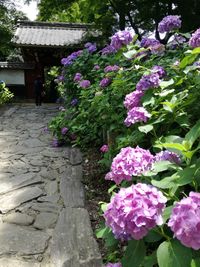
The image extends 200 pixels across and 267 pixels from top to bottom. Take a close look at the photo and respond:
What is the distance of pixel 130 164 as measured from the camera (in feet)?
5.30

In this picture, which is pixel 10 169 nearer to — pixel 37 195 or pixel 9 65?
pixel 37 195

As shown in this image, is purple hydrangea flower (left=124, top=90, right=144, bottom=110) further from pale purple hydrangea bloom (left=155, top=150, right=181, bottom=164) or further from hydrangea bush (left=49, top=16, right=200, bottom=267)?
pale purple hydrangea bloom (left=155, top=150, right=181, bottom=164)

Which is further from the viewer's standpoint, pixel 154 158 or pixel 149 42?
pixel 149 42

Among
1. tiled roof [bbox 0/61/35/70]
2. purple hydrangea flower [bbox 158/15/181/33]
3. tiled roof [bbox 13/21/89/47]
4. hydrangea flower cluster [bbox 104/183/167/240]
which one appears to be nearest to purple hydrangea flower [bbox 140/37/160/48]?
purple hydrangea flower [bbox 158/15/181/33]

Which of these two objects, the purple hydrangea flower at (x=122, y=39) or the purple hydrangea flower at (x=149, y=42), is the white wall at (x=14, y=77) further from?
the purple hydrangea flower at (x=122, y=39)

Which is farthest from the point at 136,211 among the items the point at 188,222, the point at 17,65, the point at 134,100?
the point at 17,65

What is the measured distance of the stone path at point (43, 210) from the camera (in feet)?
9.26

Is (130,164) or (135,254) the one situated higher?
(130,164)

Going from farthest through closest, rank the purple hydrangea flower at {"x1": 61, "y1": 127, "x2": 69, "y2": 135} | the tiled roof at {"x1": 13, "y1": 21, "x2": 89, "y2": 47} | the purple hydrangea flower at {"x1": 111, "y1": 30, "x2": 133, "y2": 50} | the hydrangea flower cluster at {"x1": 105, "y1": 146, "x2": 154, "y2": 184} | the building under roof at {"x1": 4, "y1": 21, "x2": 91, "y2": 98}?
the tiled roof at {"x1": 13, "y1": 21, "x2": 89, "y2": 47} < the building under roof at {"x1": 4, "y1": 21, "x2": 91, "y2": 98} < the purple hydrangea flower at {"x1": 61, "y1": 127, "x2": 69, "y2": 135} < the purple hydrangea flower at {"x1": 111, "y1": 30, "x2": 133, "y2": 50} < the hydrangea flower cluster at {"x1": 105, "y1": 146, "x2": 154, "y2": 184}

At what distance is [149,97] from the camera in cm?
253

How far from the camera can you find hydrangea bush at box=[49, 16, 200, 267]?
1204 mm

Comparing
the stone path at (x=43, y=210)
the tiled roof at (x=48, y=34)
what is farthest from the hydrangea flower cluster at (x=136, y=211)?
the tiled roof at (x=48, y=34)

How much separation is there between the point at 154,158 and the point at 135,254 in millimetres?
529

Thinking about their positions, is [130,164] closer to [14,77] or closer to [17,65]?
A: [17,65]
